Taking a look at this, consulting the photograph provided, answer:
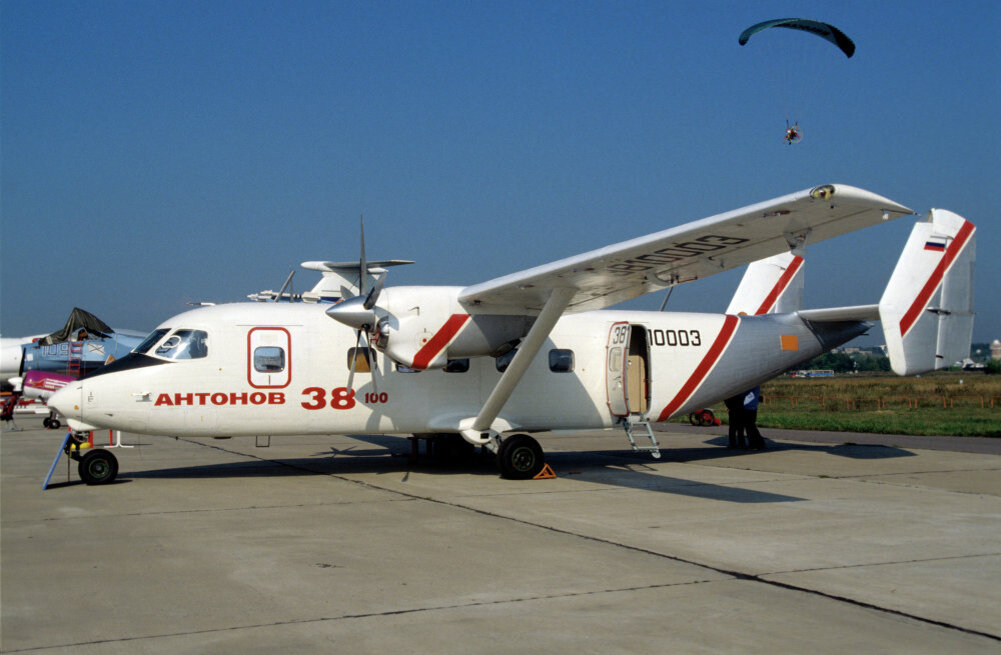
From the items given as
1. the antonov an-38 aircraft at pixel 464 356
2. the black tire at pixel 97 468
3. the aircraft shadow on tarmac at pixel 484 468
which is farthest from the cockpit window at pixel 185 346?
the aircraft shadow on tarmac at pixel 484 468

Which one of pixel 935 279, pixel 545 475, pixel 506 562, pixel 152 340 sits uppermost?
pixel 935 279

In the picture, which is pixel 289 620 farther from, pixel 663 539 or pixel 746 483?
pixel 746 483

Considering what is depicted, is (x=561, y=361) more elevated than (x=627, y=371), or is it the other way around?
(x=561, y=361)

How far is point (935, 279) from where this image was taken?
13.3 m

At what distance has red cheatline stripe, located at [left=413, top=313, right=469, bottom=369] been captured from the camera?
12.4m

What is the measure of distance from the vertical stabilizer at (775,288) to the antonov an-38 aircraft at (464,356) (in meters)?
4.00

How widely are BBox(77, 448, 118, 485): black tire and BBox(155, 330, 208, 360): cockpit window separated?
179 centimetres

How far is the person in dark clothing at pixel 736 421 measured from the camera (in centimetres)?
1878

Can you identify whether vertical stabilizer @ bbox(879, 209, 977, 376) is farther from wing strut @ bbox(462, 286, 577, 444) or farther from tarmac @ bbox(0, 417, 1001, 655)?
wing strut @ bbox(462, 286, 577, 444)

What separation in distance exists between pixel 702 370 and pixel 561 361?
2871 mm

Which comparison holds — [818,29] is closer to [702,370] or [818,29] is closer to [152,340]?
[702,370]

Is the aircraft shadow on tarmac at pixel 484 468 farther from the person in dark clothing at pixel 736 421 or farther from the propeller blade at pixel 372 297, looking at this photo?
the propeller blade at pixel 372 297

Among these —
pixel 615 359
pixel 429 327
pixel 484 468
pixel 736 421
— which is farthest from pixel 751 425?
pixel 429 327

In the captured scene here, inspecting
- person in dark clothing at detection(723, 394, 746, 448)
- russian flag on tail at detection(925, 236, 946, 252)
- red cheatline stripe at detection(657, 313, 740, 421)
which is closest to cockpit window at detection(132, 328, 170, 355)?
red cheatline stripe at detection(657, 313, 740, 421)
